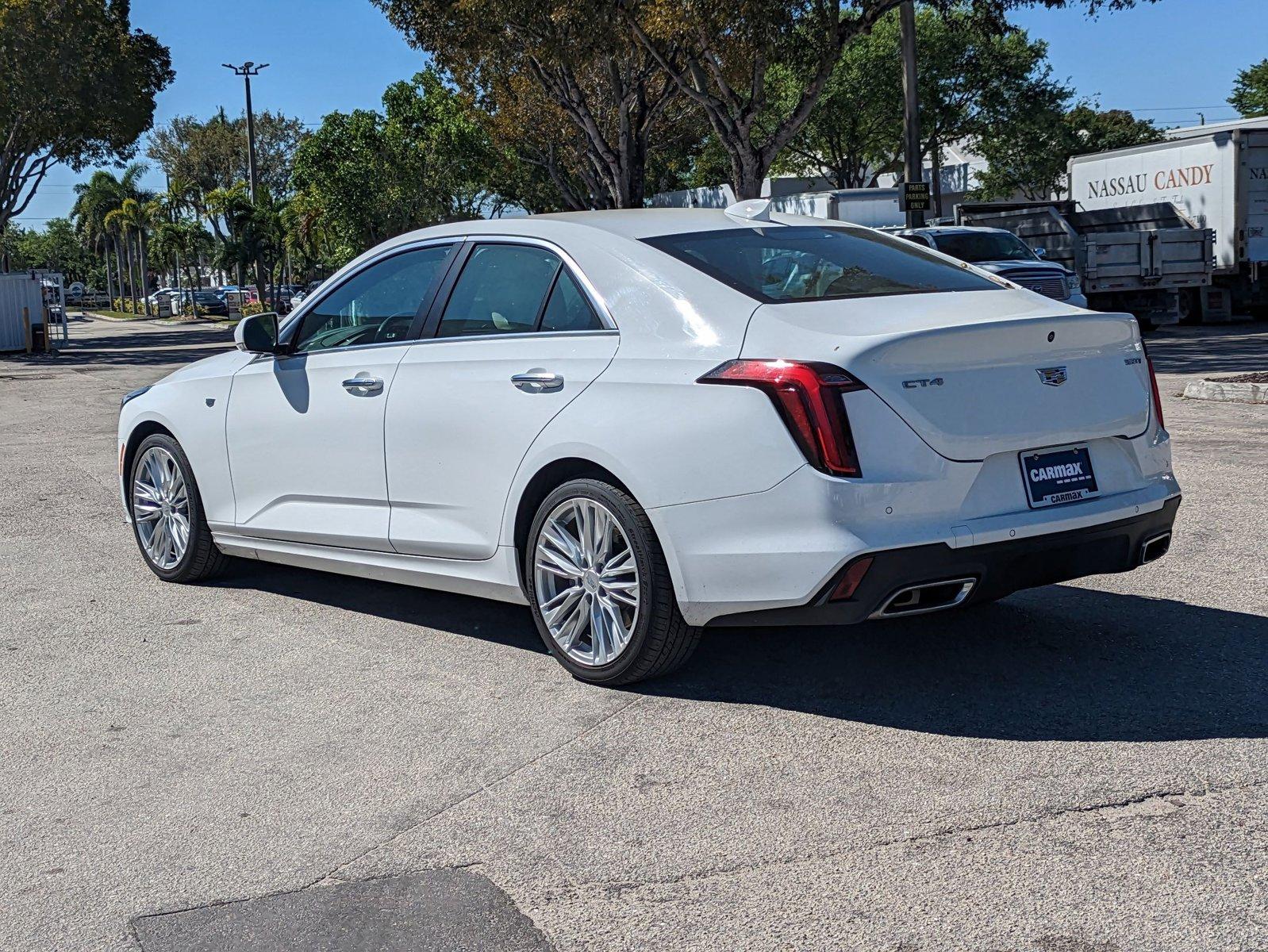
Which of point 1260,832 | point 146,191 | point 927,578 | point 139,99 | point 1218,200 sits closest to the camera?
point 1260,832

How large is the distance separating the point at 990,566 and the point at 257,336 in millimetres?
3541

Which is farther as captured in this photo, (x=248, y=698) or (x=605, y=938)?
(x=248, y=698)

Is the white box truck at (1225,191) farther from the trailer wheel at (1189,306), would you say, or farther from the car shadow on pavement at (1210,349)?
the car shadow on pavement at (1210,349)

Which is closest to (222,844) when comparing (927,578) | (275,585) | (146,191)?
(927,578)

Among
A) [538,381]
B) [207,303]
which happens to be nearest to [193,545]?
[538,381]

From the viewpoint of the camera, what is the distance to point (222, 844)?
3859 millimetres

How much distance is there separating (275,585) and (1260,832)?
481 cm

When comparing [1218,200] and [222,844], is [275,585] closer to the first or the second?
[222,844]

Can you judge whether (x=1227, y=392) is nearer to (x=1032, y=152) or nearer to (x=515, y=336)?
(x=515, y=336)

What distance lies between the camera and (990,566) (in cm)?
452

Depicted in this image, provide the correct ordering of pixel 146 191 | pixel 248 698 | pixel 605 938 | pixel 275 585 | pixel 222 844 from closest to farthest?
pixel 605 938 → pixel 222 844 → pixel 248 698 → pixel 275 585 → pixel 146 191

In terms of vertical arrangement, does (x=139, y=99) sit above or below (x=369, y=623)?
above

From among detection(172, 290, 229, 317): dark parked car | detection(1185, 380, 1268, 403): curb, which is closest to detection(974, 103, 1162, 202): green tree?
detection(1185, 380, 1268, 403): curb

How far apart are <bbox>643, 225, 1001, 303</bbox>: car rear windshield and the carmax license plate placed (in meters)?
0.74
